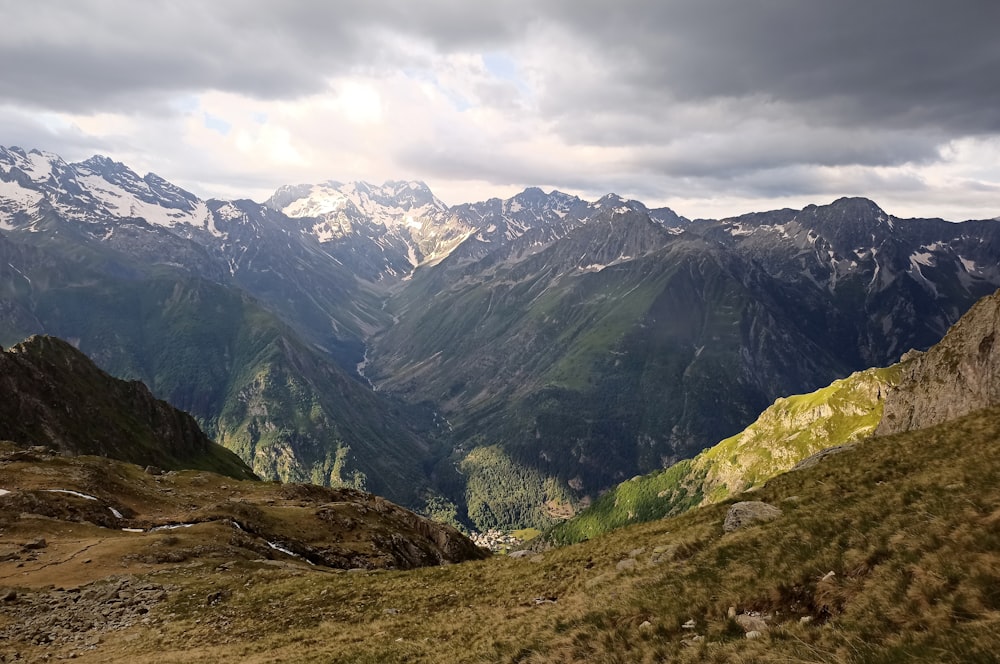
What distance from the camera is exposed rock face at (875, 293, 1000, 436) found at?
86.5 meters

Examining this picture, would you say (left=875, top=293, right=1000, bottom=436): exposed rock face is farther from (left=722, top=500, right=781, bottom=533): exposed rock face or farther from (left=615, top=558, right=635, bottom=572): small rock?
(left=615, top=558, right=635, bottom=572): small rock

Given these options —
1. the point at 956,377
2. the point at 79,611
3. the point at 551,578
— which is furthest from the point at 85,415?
the point at 956,377

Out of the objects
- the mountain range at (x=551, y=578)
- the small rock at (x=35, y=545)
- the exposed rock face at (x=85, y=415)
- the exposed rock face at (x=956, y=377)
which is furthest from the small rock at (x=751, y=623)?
the exposed rock face at (x=85, y=415)

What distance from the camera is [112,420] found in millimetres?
169500

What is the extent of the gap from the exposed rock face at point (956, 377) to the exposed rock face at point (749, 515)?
6681 cm

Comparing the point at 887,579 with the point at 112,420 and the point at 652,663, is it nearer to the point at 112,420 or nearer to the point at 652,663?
the point at 652,663

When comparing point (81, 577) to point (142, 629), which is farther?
point (81, 577)

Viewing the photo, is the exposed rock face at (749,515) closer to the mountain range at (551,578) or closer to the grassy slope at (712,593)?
the mountain range at (551,578)

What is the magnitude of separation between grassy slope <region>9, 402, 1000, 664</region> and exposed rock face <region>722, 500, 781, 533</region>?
1008 millimetres

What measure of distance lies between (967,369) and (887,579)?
10446cm

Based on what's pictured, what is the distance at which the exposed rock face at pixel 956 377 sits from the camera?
86.5m

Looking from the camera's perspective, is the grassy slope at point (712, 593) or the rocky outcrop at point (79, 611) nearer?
the grassy slope at point (712, 593)

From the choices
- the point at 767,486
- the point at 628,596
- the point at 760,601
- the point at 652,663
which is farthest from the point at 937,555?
the point at 767,486

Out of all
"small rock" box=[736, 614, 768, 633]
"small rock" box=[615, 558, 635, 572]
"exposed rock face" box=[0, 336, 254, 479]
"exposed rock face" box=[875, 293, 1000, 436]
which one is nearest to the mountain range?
"small rock" box=[736, 614, 768, 633]
